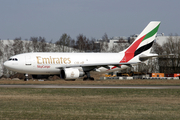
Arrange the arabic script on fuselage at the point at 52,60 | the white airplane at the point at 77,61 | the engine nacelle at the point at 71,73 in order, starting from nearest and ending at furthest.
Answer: the engine nacelle at the point at 71,73
the white airplane at the point at 77,61
the arabic script on fuselage at the point at 52,60

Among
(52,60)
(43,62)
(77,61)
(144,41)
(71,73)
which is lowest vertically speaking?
(71,73)

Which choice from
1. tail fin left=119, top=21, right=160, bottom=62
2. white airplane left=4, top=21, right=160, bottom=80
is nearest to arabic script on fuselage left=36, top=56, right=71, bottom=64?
white airplane left=4, top=21, right=160, bottom=80

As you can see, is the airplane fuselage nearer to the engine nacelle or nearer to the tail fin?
the engine nacelle

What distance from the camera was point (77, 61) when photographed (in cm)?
4434

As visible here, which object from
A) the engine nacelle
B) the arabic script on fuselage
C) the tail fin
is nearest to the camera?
the engine nacelle

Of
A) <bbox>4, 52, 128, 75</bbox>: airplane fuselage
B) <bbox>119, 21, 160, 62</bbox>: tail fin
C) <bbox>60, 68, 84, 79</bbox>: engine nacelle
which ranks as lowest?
<bbox>60, 68, 84, 79</bbox>: engine nacelle

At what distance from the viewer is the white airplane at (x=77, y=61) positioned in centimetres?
4175

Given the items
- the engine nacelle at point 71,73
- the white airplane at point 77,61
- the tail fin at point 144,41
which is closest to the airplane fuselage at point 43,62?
the white airplane at point 77,61

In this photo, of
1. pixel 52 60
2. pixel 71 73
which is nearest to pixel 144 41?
pixel 71 73

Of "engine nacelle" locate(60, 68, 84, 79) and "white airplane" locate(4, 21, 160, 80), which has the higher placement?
"white airplane" locate(4, 21, 160, 80)

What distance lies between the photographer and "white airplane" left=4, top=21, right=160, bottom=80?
137ft

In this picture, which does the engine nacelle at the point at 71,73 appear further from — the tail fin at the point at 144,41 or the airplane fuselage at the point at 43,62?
the tail fin at the point at 144,41

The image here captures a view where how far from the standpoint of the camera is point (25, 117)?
44.1ft

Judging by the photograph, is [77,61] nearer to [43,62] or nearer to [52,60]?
[52,60]
